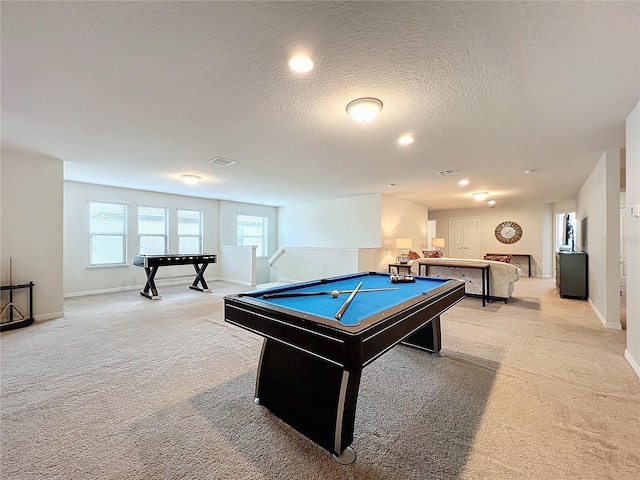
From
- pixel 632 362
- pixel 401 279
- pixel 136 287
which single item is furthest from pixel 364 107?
pixel 136 287

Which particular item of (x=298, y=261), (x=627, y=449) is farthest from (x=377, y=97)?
(x=298, y=261)

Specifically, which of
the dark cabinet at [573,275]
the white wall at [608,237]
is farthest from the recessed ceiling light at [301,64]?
the dark cabinet at [573,275]

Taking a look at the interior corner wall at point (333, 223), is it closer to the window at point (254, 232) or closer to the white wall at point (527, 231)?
the window at point (254, 232)

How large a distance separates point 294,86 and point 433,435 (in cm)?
266

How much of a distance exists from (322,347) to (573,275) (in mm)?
6485

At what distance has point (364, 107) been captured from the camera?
2.46 m

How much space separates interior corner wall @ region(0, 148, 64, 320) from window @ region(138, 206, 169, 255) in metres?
2.71

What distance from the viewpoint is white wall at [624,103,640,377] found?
2.60m

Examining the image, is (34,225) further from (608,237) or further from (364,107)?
(608,237)

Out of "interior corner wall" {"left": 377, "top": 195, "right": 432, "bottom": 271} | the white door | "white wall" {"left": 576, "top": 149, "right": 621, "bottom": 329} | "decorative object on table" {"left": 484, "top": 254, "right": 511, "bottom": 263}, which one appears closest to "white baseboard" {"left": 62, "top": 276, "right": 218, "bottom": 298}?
"interior corner wall" {"left": 377, "top": 195, "right": 432, "bottom": 271}

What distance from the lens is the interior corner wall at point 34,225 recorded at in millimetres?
3953

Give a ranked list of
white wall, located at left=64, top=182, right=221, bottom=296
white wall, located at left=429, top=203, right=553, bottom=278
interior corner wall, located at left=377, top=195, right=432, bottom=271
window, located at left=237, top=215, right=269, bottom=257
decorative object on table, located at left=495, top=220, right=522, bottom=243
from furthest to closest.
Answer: decorative object on table, located at left=495, top=220, right=522, bottom=243
window, located at left=237, top=215, right=269, bottom=257
white wall, located at left=429, top=203, right=553, bottom=278
interior corner wall, located at left=377, top=195, right=432, bottom=271
white wall, located at left=64, top=182, right=221, bottom=296

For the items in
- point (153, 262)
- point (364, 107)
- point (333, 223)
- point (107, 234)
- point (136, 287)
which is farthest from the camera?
point (333, 223)

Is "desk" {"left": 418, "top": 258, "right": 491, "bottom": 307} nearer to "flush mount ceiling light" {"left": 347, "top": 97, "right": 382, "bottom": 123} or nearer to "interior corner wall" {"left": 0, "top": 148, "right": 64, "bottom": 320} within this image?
"flush mount ceiling light" {"left": 347, "top": 97, "right": 382, "bottom": 123}
